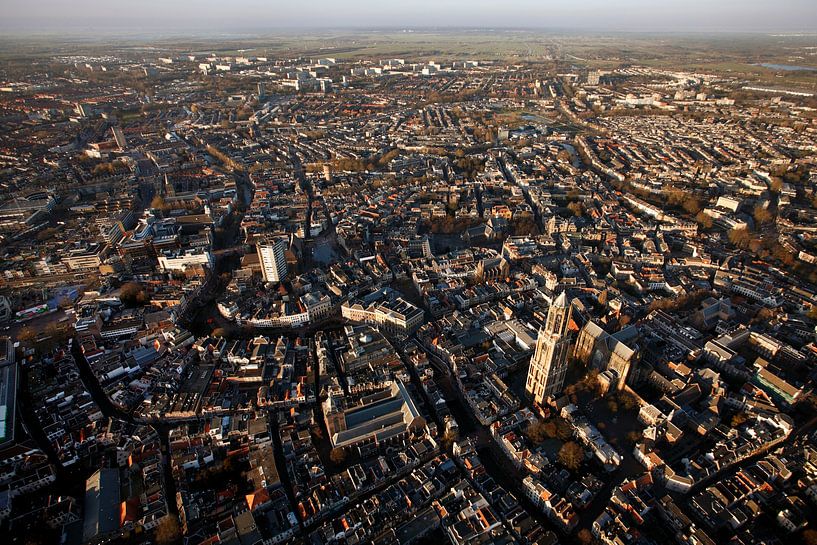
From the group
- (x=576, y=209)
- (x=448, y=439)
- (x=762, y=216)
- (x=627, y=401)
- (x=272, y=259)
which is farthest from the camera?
(x=576, y=209)

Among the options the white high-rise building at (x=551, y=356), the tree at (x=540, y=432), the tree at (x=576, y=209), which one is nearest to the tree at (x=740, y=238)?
the tree at (x=576, y=209)

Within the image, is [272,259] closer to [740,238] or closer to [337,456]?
[337,456]

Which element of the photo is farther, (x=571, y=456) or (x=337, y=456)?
(x=337, y=456)

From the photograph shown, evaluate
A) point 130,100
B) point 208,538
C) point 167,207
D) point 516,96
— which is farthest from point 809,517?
point 130,100

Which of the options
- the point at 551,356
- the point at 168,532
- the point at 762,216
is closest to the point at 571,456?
the point at 551,356

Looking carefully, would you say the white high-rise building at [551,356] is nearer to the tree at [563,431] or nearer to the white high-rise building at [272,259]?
the tree at [563,431]

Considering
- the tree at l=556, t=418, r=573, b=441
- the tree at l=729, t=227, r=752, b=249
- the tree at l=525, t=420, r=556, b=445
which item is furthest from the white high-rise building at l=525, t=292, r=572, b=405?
the tree at l=729, t=227, r=752, b=249

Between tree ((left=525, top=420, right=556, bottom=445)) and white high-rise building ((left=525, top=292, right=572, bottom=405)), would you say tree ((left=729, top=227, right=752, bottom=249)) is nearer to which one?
white high-rise building ((left=525, top=292, right=572, bottom=405))
